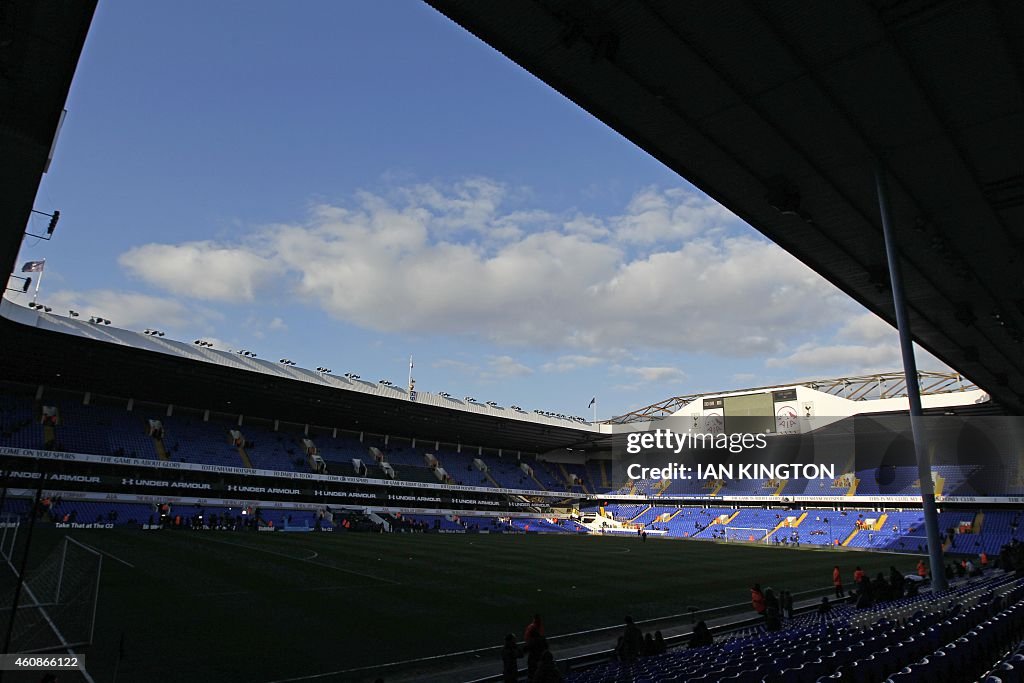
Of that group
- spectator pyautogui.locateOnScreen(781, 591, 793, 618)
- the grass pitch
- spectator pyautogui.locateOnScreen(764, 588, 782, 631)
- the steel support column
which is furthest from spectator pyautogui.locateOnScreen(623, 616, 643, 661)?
the steel support column

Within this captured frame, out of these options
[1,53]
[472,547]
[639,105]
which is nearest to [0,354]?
[472,547]

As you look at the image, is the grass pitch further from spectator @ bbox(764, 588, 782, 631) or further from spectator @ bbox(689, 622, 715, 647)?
spectator @ bbox(764, 588, 782, 631)

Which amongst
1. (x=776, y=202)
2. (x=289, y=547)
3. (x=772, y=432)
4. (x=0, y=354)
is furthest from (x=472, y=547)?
(x=772, y=432)

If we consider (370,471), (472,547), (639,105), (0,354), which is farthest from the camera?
(370,471)

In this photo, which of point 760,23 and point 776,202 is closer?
point 760,23

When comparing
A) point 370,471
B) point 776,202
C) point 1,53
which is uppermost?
point 776,202

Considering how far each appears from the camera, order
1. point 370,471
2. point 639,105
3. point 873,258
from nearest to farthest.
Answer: point 639,105
point 873,258
point 370,471

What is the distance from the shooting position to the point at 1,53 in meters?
8.73

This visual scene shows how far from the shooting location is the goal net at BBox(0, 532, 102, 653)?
1088cm

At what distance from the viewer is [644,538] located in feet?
161

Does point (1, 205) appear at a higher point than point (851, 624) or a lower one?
higher

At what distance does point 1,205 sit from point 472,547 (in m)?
29.6

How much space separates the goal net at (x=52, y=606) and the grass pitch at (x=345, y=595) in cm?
49

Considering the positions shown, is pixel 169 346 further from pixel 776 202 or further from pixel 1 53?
pixel 776 202
